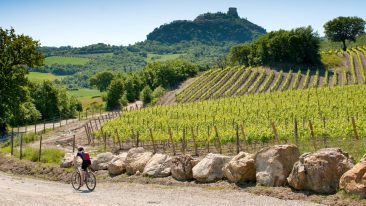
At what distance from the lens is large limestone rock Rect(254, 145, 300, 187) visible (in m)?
19.3

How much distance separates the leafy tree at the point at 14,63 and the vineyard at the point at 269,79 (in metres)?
33.2

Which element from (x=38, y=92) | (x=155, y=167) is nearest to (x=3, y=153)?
(x=155, y=167)

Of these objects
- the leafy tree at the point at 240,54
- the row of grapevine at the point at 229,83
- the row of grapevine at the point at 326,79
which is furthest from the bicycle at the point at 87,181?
the leafy tree at the point at 240,54

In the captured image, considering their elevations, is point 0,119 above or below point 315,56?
below

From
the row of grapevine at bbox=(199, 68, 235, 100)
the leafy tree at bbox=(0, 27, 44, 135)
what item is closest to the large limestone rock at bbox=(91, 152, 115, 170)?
the leafy tree at bbox=(0, 27, 44, 135)

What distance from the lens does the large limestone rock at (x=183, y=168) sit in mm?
22906

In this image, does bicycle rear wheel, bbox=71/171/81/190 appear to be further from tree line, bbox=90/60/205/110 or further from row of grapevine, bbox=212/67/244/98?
tree line, bbox=90/60/205/110

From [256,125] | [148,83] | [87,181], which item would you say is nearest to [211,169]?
[87,181]

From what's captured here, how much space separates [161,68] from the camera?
391 ft

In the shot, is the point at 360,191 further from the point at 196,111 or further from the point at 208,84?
the point at 208,84

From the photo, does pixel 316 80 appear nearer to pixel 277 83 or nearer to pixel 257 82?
pixel 277 83

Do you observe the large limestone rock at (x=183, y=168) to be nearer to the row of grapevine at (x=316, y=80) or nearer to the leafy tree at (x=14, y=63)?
the leafy tree at (x=14, y=63)

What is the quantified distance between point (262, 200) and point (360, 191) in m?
3.73

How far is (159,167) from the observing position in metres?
24.5
